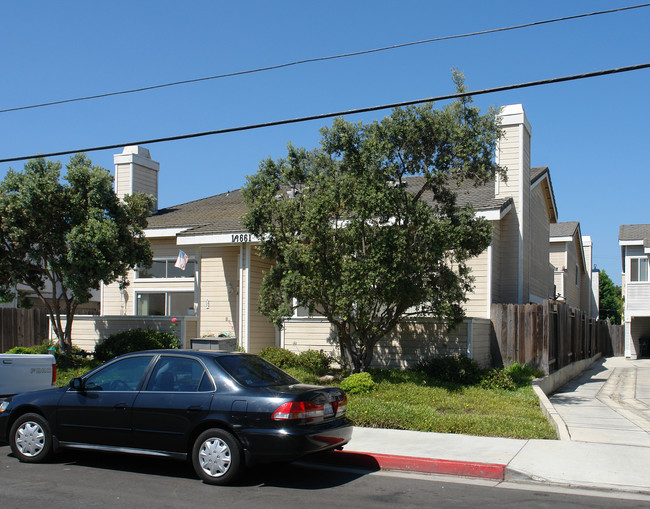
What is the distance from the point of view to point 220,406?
723 centimetres

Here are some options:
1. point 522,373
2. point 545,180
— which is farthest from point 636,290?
point 522,373

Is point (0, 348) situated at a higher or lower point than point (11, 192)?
lower

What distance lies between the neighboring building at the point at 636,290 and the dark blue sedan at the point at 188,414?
1123 inches

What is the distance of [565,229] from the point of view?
33500 mm

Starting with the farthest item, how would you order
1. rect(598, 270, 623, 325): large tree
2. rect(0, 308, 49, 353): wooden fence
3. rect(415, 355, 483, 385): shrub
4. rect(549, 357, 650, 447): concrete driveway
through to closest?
rect(598, 270, 623, 325): large tree
rect(0, 308, 49, 353): wooden fence
rect(415, 355, 483, 385): shrub
rect(549, 357, 650, 447): concrete driveway

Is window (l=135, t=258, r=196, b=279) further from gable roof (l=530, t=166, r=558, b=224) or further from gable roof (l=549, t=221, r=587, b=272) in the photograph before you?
gable roof (l=549, t=221, r=587, b=272)

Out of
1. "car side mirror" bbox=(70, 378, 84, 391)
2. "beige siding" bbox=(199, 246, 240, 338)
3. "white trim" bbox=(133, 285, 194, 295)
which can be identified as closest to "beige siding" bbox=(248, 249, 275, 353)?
"beige siding" bbox=(199, 246, 240, 338)

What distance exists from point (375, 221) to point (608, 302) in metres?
55.4

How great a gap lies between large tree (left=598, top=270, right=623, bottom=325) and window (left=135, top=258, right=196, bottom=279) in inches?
1919

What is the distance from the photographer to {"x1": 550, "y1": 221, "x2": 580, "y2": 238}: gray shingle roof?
32656 millimetres

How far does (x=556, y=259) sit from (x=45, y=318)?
77.3ft

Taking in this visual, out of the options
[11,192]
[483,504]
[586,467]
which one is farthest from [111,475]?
[11,192]

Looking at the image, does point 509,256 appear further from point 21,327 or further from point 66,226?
point 21,327

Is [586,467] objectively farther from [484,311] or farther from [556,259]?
[556,259]
